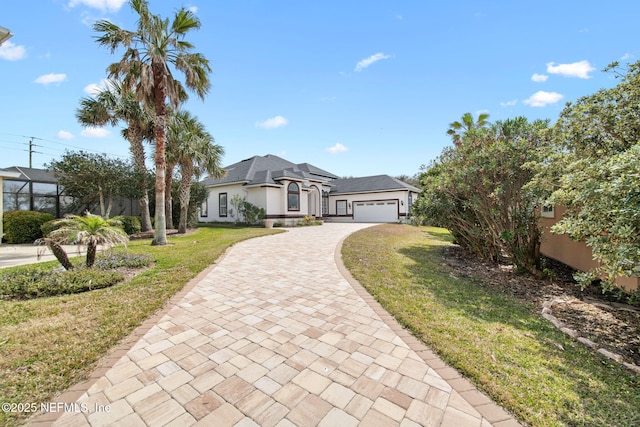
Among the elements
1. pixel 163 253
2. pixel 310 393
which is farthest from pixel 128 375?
pixel 163 253

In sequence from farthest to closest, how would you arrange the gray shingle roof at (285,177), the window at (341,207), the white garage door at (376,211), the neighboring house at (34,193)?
the window at (341,207), the white garage door at (376,211), the gray shingle roof at (285,177), the neighboring house at (34,193)

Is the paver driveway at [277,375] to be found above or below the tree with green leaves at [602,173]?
below

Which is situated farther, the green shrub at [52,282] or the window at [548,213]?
the window at [548,213]

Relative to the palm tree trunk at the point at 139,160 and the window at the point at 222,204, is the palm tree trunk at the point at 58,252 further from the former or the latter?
the window at the point at 222,204

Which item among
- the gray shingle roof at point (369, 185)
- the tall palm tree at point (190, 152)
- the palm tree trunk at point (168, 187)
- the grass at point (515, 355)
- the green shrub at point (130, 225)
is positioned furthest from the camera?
the gray shingle roof at point (369, 185)

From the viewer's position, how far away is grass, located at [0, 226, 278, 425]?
8.08 feet

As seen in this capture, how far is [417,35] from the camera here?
10.1 metres

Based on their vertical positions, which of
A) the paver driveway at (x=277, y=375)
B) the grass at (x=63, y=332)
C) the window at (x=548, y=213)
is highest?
the window at (x=548, y=213)

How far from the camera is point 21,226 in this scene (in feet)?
40.4

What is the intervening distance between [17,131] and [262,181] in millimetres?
34368

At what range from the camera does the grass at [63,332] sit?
2.46m

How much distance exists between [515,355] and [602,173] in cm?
251

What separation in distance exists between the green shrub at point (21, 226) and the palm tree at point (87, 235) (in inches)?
380

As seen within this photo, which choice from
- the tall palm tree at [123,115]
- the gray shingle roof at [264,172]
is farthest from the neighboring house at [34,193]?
the gray shingle roof at [264,172]
